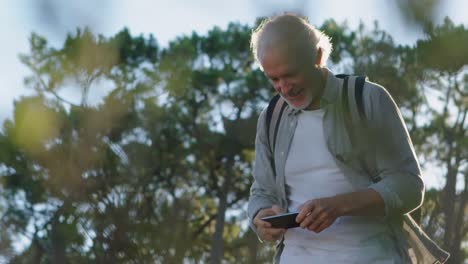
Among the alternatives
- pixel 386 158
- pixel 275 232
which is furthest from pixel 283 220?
pixel 386 158

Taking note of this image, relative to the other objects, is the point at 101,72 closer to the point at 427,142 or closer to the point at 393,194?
the point at 427,142

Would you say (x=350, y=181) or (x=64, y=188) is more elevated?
(x=64, y=188)

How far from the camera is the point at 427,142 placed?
17422 millimetres

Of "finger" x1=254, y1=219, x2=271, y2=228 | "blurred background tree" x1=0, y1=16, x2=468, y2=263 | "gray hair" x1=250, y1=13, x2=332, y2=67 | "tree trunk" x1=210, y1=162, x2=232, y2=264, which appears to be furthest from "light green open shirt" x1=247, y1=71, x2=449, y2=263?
"tree trunk" x1=210, y1=162, x2=232, y2=264

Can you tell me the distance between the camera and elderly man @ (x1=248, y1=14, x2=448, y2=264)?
2.07 metres

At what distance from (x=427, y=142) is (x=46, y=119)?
7.18m

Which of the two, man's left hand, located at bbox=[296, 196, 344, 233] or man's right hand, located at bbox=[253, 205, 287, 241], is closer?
man's left hand, located at bbox=[296, 196, 344, 233]

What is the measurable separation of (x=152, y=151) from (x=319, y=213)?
58.9 ft

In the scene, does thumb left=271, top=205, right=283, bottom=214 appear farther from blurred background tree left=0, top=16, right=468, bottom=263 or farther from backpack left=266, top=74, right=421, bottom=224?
blurred background tree left=0, top=16, right=468, bottom=263

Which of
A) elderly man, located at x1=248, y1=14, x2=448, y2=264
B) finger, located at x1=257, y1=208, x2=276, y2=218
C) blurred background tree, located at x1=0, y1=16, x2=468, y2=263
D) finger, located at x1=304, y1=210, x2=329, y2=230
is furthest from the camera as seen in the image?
blurred background tree, located at x1=0, y1=16, x2=468, y2=263

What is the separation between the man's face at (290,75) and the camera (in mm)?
2062

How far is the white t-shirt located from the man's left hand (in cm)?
13

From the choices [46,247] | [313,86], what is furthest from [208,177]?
[313,86]

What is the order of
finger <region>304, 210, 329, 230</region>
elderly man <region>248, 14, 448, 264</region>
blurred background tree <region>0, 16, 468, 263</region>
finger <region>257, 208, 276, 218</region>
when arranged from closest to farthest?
finger <region>304, 210, 329, 230</region>
elderly man <region>248, 14, 448, 264</region>
finger <region>257, 208, 276, 218</region>
blurred background tree <region>0, 16, 468, 263</region>
